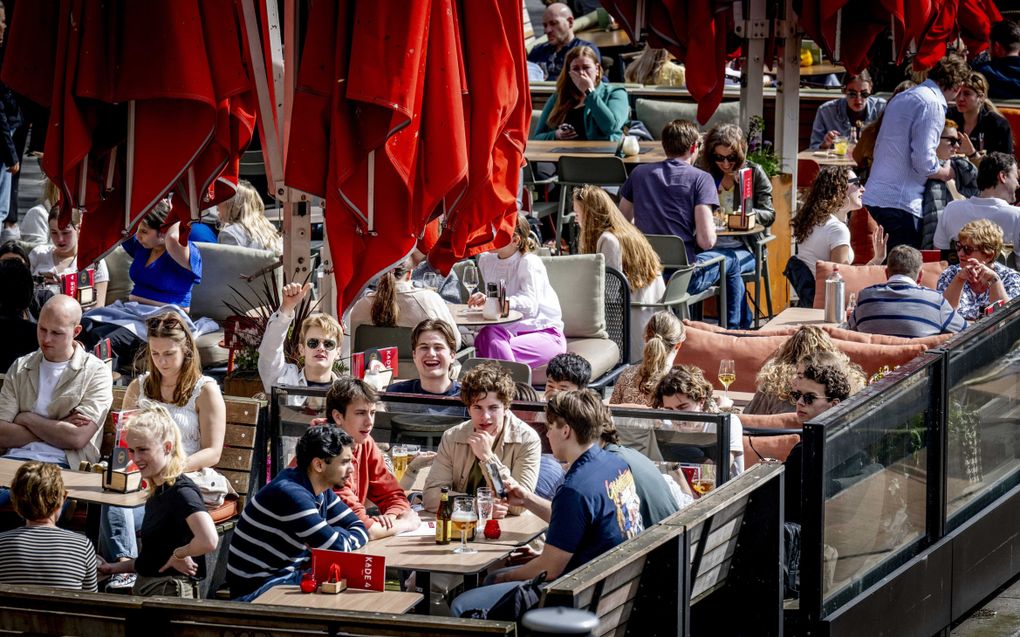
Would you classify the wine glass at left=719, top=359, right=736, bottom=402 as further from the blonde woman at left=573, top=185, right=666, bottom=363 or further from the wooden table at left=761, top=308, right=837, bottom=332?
the blonde woman at left=573, top=185, right=666, bottom=363

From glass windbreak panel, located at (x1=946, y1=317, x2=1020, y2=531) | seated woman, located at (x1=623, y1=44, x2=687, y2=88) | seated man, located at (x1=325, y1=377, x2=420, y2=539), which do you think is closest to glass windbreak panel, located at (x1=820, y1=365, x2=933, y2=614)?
glass windbreak panel, located at (x1=946, y1=317, x2=1020, y2=531)

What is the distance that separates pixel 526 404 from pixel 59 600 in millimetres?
2782

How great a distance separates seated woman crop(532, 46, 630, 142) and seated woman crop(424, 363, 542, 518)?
8468 millimetres

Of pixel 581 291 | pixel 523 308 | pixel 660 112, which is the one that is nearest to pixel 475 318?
pixel 523 308

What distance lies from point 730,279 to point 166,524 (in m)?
5.90

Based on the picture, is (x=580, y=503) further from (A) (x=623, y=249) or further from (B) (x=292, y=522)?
(A) (x=623, y=249)

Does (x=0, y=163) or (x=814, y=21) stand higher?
(x=814, y=21)

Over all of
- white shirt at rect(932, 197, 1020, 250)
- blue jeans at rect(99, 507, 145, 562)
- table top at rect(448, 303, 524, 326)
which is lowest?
blue jeans at rect(99, 507, 145, 562)

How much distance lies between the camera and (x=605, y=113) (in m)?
14.8

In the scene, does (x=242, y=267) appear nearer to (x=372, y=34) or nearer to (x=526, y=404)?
(x=526, y=404)

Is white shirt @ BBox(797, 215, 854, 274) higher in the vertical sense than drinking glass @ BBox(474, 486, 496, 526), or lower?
higher

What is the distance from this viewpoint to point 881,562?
6281 mm

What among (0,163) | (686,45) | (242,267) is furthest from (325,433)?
(0,163)

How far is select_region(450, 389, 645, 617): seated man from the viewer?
5414 millimetres
